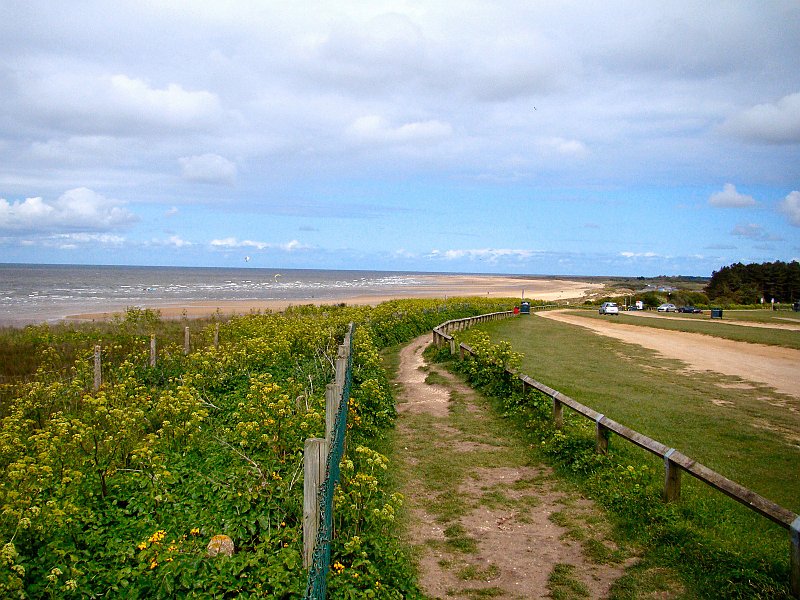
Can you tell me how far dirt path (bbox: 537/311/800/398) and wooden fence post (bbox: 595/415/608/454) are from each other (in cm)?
791

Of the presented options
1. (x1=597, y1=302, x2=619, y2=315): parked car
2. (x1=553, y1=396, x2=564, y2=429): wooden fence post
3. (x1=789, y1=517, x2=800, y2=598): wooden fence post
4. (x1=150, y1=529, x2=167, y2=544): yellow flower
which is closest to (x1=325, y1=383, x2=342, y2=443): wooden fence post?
(x1=150, y1=529, x2=167, y2=544): yellow flower

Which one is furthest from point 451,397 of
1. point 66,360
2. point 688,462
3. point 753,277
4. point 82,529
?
point 753,277

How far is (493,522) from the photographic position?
691 centimetres

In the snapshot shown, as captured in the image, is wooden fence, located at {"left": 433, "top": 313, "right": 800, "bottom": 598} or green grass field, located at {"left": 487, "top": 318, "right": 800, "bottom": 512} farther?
green grass field, located at {"left": 487, "top": 318, "right": 800, "bottom": 512}

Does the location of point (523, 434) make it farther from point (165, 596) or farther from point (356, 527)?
point (165, 596)

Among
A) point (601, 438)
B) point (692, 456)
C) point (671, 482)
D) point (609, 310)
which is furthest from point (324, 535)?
point (609, 310)

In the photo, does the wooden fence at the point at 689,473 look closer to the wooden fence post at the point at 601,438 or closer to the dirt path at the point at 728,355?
the wooden fence post at the point at 601,438

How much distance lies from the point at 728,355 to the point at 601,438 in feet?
49.3

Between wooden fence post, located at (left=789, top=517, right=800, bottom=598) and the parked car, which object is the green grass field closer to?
wooden fence post, located at (left=789, top=517, right=800, bottom=598)

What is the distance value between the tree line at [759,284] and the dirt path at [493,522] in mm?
70139

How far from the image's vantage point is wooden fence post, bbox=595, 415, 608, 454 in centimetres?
841

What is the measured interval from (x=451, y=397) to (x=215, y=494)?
7.86 metres

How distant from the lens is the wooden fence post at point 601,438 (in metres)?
8.41

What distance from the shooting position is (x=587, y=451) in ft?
28.3
